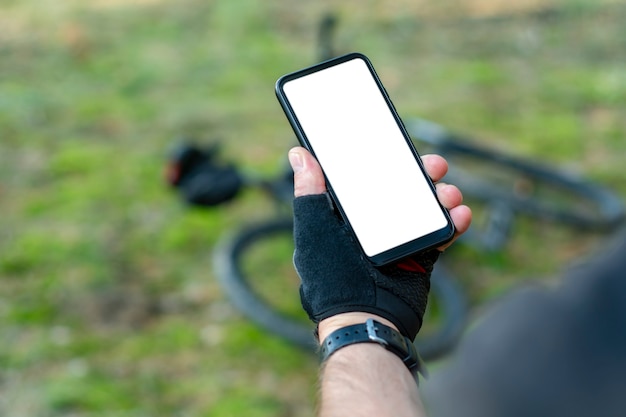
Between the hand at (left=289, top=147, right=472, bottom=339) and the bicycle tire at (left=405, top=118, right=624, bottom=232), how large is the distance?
3.15 meters

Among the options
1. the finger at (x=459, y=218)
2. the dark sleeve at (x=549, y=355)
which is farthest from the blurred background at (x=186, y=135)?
the dark sleeve at (x=549, y=355)

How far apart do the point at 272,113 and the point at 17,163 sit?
1.90 meters

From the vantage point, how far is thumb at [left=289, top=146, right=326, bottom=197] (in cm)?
149

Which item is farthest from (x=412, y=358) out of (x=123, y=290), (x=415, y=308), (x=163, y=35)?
(x=163, y=35)

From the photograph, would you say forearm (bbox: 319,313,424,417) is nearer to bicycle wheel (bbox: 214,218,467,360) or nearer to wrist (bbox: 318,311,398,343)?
wrist (bbox: 318,311,398,343)

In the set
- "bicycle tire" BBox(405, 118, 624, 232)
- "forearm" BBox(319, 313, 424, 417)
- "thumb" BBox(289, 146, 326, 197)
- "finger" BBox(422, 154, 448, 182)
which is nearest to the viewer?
"forearm" BBox(319, 313, 424, 417)

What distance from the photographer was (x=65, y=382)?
3.09m

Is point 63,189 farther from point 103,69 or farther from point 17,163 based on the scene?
point 103,69

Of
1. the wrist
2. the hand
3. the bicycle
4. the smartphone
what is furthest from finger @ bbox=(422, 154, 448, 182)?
the bicycle

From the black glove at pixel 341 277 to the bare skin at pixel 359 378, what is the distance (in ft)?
0.08

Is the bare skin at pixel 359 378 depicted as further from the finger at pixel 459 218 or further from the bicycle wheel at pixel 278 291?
the bicycle wheel at pixel 278 291

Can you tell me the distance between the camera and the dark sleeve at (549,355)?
1130mm

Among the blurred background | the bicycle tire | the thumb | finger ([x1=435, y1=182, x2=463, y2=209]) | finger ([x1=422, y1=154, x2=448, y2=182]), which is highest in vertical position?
the thumb

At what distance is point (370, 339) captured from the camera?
137 centimetres
